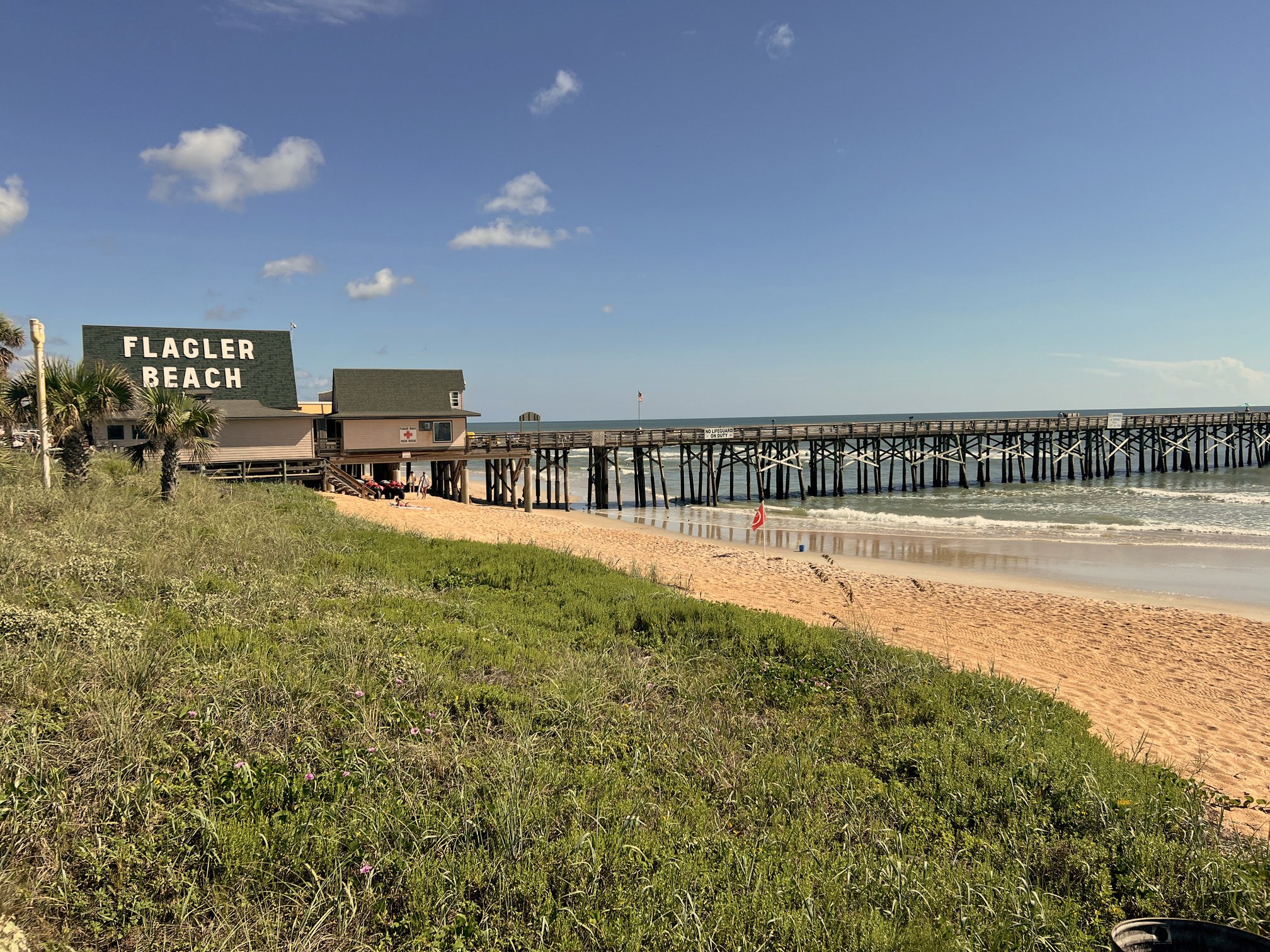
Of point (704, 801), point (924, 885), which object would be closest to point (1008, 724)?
point (924, 885)

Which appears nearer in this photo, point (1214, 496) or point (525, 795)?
point (525, 795)

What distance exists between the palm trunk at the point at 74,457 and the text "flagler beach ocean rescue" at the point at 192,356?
14.7 metres

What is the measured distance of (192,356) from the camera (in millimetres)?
28641

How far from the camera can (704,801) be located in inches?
196

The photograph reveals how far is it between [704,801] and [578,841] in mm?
1119

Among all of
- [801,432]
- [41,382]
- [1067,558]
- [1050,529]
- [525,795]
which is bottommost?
[1067,558]

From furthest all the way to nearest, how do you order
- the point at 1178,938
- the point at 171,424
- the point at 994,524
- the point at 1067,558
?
the point at 994,524, the point at 1067,558, the point at 171,424, the point at 1178,938

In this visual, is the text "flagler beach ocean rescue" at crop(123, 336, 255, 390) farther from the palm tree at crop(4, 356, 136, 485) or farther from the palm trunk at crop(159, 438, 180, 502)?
the palm trunk at crop(159, 438, 180, 502)

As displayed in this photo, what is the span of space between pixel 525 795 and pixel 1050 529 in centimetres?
3096

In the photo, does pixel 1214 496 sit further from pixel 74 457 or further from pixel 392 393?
pixel 74 457

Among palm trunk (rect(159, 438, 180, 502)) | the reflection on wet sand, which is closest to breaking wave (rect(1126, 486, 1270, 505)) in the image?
the reflection on wet sand

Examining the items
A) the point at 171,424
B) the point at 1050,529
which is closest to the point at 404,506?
the point at 171,424

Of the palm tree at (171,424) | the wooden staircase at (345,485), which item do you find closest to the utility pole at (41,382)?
the palm tree at (171,424)

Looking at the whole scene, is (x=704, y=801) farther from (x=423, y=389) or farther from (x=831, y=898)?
(x=423, y=389)
